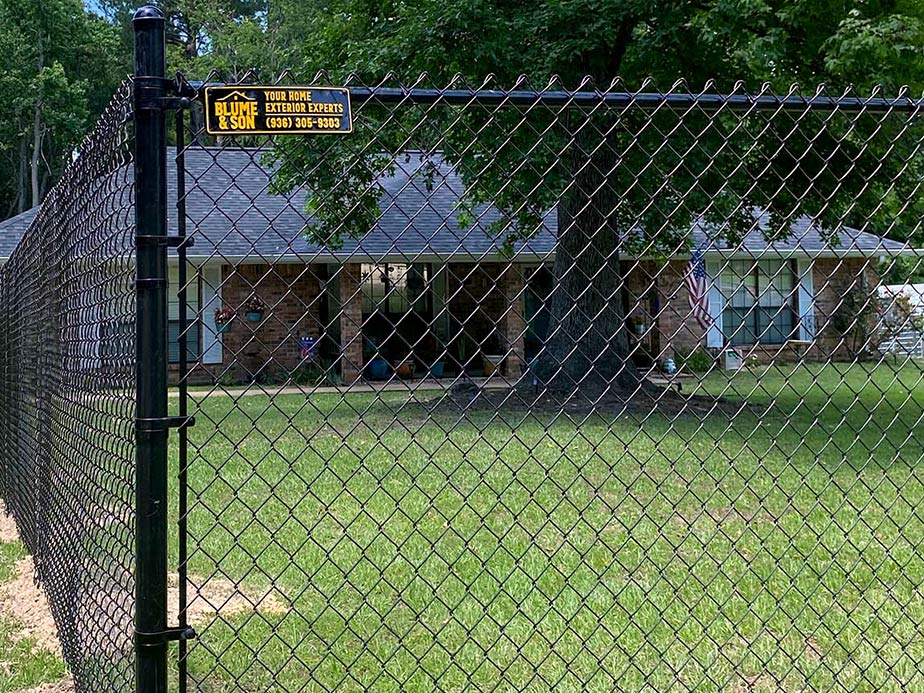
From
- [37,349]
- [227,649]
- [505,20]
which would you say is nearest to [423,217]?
[505,20]

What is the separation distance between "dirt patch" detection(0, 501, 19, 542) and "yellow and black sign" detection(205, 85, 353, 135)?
4.83m

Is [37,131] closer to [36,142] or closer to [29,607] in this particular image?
[36,142]

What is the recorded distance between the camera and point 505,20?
36.8 ft

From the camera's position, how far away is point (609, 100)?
8.27 ft

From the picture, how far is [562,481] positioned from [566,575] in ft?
8.96

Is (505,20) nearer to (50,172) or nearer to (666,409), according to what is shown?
(666,409)

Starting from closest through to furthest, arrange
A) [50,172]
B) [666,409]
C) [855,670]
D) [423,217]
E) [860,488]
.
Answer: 1. [855,670]
2. [860,488]
3. [666,409]
4. [423,217]
5. [50,172]

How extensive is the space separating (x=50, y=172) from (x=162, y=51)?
35.7m

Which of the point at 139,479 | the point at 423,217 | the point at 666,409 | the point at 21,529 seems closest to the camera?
the point at 139,479

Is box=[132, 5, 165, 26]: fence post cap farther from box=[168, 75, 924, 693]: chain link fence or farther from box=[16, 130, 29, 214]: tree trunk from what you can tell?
box=[16, 130, 29, 214]: tree trunk

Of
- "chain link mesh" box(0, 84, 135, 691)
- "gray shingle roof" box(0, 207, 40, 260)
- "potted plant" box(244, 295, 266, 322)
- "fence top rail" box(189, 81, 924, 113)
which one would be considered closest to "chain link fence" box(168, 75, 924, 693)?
"fence top rail" box(189, 81, 924, 113)

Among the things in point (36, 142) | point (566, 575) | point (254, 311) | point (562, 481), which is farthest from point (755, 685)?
point (36, 142)

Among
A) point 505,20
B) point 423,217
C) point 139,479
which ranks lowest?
point 139,479

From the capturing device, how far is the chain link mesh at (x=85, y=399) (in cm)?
255
